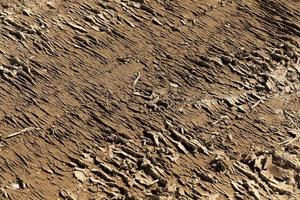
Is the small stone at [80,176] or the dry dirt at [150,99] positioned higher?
the dry dirt at [150,99]

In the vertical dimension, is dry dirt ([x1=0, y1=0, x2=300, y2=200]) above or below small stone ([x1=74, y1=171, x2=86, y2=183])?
above

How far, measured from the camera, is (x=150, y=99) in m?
4.52

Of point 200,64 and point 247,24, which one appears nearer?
point 200,64

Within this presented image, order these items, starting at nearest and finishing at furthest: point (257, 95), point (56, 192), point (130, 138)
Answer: point (56, 192)
point (130, 138)
point (257, 95)

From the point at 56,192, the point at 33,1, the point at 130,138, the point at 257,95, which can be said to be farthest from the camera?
the point at 33,1

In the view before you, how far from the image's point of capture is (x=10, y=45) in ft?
15.4

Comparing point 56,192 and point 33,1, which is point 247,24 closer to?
point 33,1

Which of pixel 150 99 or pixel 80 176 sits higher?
pixel 150 99

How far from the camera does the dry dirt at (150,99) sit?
4074mm

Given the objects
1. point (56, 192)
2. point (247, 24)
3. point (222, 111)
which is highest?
point (247, 24)

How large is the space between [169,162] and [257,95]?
39.5 inches

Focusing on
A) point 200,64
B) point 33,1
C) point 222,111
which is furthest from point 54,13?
point 222,111

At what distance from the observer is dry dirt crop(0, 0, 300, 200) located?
4074mm

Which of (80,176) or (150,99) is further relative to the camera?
(150,99)
